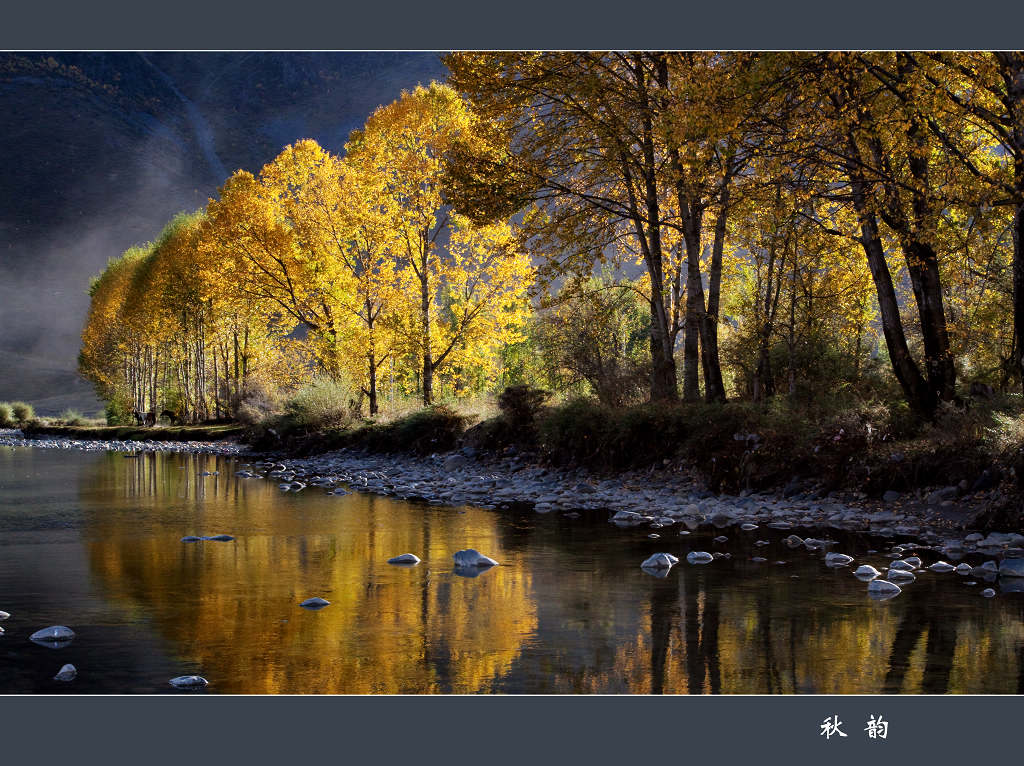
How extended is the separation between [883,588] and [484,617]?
324 centimetres

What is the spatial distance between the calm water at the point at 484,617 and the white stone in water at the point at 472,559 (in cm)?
13

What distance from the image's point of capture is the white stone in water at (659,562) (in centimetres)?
845

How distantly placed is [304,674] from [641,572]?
12.6 ft

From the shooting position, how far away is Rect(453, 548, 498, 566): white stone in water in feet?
28.8

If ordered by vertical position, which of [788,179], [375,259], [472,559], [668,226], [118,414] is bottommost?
[472,559]

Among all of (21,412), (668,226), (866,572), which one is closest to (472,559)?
(866,572)

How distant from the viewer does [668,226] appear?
1841 cm

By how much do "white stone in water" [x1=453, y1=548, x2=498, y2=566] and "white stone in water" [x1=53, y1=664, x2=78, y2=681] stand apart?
403cm

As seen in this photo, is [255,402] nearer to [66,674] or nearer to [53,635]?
[53,635]

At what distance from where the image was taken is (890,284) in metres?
13.9

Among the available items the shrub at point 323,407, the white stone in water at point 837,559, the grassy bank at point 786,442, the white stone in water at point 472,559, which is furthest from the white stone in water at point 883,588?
the shrub at point 323,407

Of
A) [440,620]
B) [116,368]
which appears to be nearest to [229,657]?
[440,620]

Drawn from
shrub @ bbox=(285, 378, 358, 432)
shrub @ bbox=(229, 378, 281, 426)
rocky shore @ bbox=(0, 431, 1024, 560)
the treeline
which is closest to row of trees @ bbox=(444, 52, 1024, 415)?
the treeline

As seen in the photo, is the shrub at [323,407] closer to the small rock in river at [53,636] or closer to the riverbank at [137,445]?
the riverbank at [137,445]
